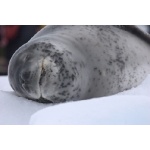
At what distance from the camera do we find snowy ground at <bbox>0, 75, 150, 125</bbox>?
4.57 ft

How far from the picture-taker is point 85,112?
4.65ft

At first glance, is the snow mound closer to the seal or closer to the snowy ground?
the snowy ground

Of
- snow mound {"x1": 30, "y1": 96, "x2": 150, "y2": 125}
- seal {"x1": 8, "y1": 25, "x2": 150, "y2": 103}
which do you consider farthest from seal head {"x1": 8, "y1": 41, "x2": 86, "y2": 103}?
snow mound {"x1": 30, "y1": 96, "x2": 150, "y2": 125}

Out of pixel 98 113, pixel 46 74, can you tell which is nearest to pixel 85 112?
pixel 98 113

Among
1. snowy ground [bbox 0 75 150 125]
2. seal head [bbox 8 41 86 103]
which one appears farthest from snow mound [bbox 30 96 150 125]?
seal head [bbox 8 41 86 103]

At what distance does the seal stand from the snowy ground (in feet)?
0.30

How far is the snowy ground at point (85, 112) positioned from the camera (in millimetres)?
1393

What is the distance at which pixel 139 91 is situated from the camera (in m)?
1.78

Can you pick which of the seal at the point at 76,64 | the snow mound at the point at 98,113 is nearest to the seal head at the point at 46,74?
the seal at the point at 76,64

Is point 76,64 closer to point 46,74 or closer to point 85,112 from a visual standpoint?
point 46,74

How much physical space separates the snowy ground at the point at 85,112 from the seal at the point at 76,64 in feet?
0.30

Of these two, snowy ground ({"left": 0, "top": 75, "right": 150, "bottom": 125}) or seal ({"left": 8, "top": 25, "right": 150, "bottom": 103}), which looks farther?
seal ({"left": 8, "top": 25, "right": 150, "bottom": 103})

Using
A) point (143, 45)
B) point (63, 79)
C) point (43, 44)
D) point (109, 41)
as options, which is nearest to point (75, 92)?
point (63, 79)
